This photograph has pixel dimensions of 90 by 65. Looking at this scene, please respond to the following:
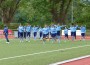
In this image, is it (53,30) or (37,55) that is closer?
(37,55)

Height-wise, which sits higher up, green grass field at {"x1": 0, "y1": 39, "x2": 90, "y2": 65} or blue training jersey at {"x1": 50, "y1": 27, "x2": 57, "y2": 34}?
blue training jersey at {"x1": 50, "y1": 27, "x2": 57, "y2": 34}

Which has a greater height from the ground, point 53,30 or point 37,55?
point 53,30

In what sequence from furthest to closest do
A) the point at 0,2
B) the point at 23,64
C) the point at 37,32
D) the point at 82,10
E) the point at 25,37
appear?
the point at 82,10, the point at 0,2, the point at 37,32, the point at 25,37, the point at 23,64

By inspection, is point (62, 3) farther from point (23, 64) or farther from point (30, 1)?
point (23, 64)

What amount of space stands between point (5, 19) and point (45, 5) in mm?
10953

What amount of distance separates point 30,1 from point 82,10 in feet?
44.7

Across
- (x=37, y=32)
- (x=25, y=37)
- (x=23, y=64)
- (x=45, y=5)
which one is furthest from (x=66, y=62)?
(x=45, y=5)

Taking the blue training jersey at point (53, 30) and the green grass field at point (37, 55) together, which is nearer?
the green grass field at point (37, 55)

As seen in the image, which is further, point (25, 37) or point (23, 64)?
point (25, 37)

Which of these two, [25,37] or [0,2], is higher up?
[0,2]

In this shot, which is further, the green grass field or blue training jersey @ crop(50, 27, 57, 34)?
blue training jersey @ crop(50, 27, 57, 34)

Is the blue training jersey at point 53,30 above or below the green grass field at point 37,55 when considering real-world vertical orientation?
above

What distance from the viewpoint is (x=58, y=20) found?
64.8m

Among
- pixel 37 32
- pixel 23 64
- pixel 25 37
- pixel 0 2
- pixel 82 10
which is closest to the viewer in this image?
pixel 23 64
